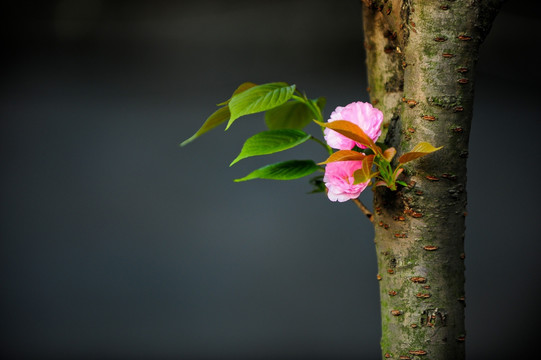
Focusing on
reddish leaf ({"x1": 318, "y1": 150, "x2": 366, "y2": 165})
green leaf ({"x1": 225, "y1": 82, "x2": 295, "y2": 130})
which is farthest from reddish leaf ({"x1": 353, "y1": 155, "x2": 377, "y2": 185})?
green leaf ({"x1": 225, "y1": 82, "x2": 295, "y2": 130})

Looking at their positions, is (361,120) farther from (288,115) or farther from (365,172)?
(288,115)

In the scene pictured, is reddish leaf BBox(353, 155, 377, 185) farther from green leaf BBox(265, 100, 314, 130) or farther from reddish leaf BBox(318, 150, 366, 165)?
green leaf BBox(265, 100, 314, 130)

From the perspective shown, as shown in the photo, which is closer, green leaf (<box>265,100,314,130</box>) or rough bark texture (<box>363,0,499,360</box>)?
rough bark texture (<box>363,0,499,360</box>)

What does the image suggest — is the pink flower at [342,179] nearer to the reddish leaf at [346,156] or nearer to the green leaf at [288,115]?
the reddish leaf at [346,156]

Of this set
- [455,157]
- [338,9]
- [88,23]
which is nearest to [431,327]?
[455,157]

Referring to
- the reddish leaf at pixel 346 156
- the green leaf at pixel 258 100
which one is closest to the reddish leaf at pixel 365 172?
the reddish leaf at pixel 346 156

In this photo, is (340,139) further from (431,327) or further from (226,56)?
(226,56)
